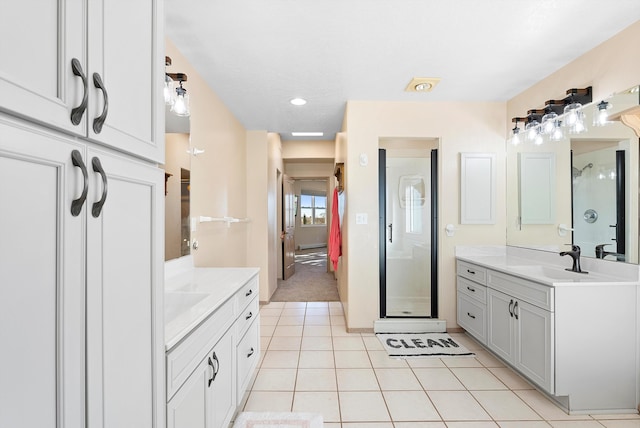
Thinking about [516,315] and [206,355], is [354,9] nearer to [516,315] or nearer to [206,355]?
[206,355]

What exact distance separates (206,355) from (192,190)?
1.42 meters

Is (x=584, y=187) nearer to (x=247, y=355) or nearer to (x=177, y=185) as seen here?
(x=247, y=355)

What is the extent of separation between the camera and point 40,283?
0.57 m

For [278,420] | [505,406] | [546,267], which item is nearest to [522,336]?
[505,406]

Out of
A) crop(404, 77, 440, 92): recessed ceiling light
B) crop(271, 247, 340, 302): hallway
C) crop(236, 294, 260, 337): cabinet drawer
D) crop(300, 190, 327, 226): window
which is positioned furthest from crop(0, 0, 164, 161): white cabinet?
crop(300, 190, 327, 226): window

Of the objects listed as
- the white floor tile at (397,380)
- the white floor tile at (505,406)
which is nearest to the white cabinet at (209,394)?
Answer: the white floor tile at (397,380)

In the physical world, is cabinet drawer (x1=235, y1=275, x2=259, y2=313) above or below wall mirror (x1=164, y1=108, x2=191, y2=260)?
below

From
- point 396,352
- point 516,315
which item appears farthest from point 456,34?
point 396,352

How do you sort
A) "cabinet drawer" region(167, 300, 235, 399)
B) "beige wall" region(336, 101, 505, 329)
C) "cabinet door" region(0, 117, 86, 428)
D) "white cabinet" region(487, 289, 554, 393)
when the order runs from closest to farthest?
"cabinet door" region(0, 117, 86, 428)
"cabinet drawer" region(167, 300, 235, 399)
"white cabinet" region(487, 289, 554, 393)
"beige wall" region(336, 101, 505, 329)

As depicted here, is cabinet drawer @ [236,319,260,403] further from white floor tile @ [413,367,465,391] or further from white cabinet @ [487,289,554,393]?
white cabinet @ [487,289,554,393]

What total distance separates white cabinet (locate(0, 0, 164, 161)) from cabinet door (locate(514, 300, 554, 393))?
248 cm

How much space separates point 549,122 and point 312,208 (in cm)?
873

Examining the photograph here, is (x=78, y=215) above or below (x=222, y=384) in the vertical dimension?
above

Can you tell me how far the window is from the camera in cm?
1078
